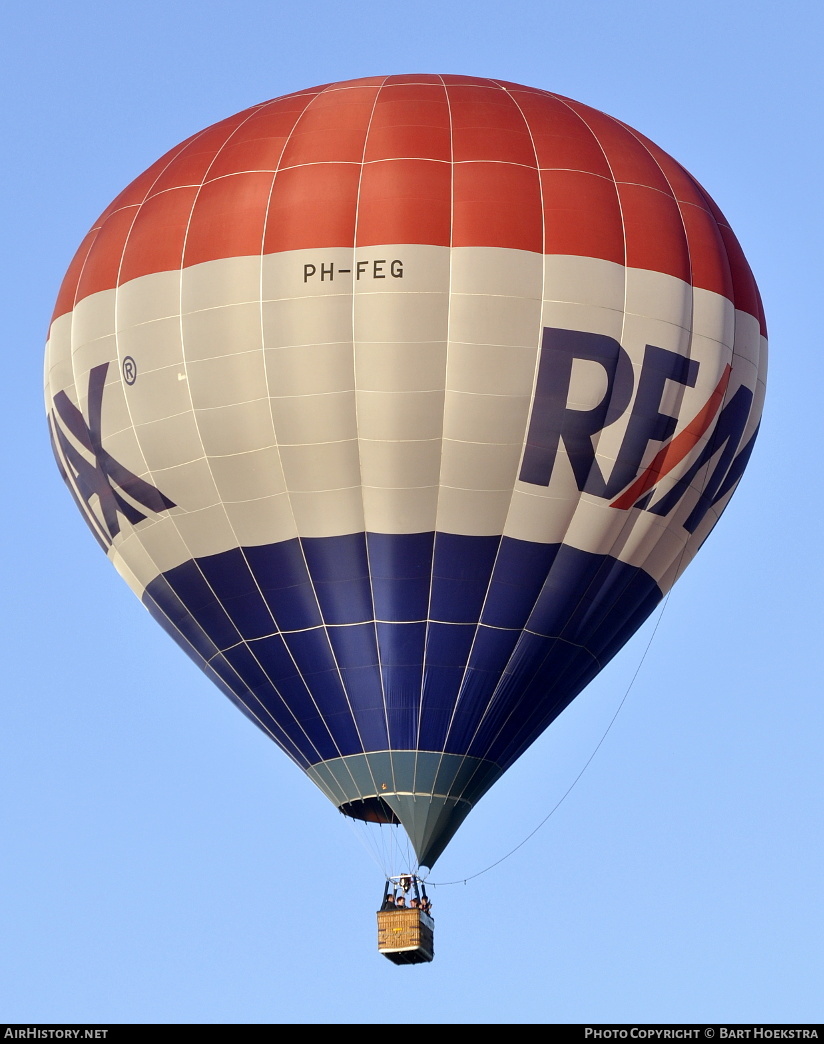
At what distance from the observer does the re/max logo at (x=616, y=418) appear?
71.8 feet

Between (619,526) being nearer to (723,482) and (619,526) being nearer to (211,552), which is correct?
(723,482)

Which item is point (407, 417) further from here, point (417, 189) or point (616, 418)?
point (417, 189)

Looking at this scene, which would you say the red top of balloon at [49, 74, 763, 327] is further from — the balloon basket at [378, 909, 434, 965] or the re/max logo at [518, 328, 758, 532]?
the balloon basket at [378, 909, 434, 965]

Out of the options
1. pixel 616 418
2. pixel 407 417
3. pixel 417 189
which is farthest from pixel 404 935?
pixel 417 189

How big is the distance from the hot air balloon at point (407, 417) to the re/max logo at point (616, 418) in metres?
0.03

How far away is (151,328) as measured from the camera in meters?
22.4

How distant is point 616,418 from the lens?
72.7ft

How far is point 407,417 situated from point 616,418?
6.95ft

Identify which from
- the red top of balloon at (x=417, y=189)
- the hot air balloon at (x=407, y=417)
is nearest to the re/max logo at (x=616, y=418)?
the hot air balloon at (x=407, y=417)

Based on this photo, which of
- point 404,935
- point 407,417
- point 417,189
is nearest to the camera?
point 404,935

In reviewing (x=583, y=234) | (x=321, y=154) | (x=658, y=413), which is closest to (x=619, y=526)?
(x=658, y=413)

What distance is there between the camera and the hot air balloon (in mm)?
21812

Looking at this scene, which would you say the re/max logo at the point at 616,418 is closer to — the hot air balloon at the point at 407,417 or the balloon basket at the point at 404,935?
the hot air balloon at the point at 407,417

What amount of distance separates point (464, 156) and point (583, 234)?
1.47 meters
